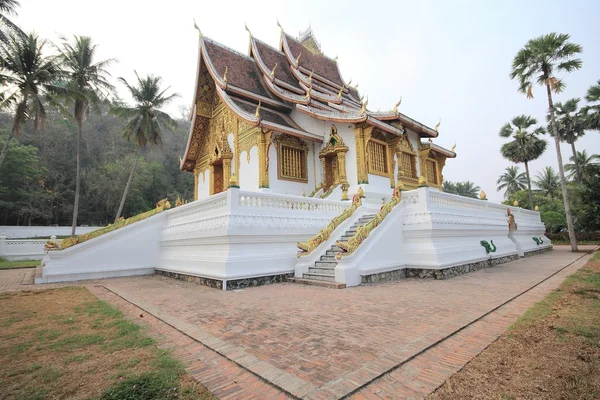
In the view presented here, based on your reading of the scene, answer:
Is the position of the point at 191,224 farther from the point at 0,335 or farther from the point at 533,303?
the point at 533,303

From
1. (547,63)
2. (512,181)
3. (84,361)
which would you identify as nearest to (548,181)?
(512,181)

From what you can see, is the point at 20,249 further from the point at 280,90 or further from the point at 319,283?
the point at 319,283

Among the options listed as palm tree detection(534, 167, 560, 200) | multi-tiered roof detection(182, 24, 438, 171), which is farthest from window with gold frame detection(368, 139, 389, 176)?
palm tree detection(534, 167, 560, 200)

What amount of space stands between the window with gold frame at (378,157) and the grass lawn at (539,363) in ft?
29.1

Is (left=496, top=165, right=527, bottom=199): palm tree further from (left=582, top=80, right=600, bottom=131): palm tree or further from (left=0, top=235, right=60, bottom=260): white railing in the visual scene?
(left=0, top=235, right=60, bottom=260): white railing

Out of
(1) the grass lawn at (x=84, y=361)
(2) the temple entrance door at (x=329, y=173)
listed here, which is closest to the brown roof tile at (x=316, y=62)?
(2) the temple entrance door at (x=329, y=173)

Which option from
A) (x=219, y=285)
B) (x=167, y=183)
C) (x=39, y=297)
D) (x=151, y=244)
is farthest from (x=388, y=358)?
(x=167, y=183)

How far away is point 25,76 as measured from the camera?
16.8 meters

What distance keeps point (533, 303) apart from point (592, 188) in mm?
20835

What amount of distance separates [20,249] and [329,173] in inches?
734

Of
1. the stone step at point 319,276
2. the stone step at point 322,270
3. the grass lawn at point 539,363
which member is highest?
the stone step at point 322,270

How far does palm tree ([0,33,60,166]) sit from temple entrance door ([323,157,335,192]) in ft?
51.1

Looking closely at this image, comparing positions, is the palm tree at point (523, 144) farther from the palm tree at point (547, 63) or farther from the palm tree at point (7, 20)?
the palm tree at point (7, 20)

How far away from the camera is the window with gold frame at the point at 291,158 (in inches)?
500
